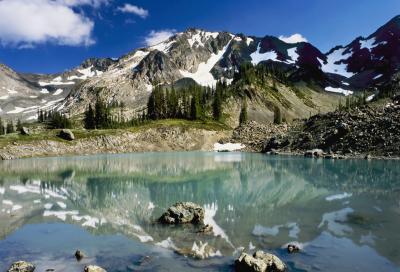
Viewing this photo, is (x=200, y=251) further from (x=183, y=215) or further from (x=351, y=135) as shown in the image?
(x=351, y=135)

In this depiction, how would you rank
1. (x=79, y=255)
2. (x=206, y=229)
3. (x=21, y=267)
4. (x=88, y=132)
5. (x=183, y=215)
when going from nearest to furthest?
1. (x=21, y=267)
2. (x=79, y=255)
3. (x=206, y=229)
4. (x=183, y=215)
5. (x=88, y=132)

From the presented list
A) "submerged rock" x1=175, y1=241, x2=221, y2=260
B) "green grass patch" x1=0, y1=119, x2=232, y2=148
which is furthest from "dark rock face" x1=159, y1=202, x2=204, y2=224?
"green grass patch" x1=0, y1=119, x2=232, y2=148

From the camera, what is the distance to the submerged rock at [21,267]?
17.2 m

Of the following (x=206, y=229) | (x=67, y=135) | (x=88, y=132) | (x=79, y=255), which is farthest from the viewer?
(x=88, y=132)

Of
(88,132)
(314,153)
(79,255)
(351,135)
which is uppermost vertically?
(88,132)

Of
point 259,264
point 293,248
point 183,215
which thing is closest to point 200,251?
point 259,264

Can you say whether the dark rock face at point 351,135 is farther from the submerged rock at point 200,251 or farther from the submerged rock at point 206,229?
the submerged rock at point 200,251

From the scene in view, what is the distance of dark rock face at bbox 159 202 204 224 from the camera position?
2608cm

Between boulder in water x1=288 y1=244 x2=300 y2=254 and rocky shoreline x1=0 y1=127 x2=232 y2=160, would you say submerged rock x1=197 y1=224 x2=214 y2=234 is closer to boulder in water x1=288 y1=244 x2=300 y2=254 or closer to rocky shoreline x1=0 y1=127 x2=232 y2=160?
boulder in water x1=288 y1=244 x2=300 y2=254

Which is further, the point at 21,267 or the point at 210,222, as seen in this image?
the point at 210,222

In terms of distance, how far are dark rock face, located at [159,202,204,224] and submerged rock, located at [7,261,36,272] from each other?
1008 centimetres

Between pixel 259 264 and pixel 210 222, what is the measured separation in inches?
387

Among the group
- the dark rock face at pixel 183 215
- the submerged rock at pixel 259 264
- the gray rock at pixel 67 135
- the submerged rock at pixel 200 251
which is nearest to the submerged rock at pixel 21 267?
the submerged rock at pixel 200 251

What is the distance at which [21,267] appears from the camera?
17.3m
